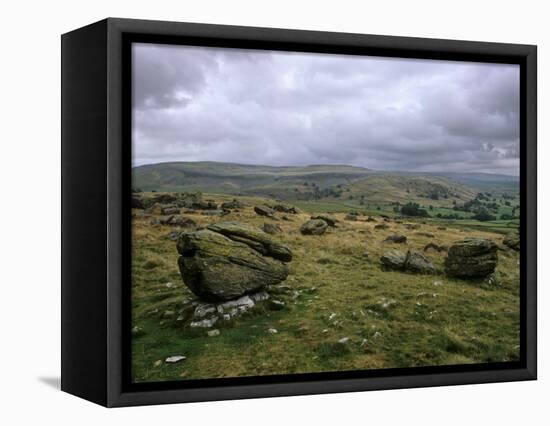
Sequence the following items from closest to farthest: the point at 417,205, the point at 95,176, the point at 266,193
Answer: the point at 95,176
the point at 266,193
the point at 417,205

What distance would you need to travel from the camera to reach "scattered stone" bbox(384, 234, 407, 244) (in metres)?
13.9

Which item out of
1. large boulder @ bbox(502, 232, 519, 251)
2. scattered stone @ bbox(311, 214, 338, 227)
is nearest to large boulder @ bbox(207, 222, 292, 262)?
scattered stone @ bbox(311, 214, 338, 227)

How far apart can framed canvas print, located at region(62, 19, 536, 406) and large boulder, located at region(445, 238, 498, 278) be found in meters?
0.03

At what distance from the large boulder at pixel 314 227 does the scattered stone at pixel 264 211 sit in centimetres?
47

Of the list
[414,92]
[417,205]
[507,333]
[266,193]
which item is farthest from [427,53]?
[507,333]

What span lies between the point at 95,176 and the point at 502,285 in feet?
19.5

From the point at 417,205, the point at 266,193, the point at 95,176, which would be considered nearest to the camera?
the point at 95,176

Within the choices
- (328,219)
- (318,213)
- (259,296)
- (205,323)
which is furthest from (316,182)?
(205,323)

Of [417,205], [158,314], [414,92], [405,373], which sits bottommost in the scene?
[405,373]

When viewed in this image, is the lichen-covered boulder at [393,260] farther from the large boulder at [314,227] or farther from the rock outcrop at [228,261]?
the rock outcrop at [228,261]

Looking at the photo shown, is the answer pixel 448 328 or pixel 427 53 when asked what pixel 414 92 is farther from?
pixel 448 328

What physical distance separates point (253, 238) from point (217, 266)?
2.12 ft

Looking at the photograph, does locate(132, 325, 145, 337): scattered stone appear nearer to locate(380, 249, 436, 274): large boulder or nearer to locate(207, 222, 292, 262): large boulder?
locate(207, 222, 292, 262): large boulder

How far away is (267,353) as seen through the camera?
505 inches
